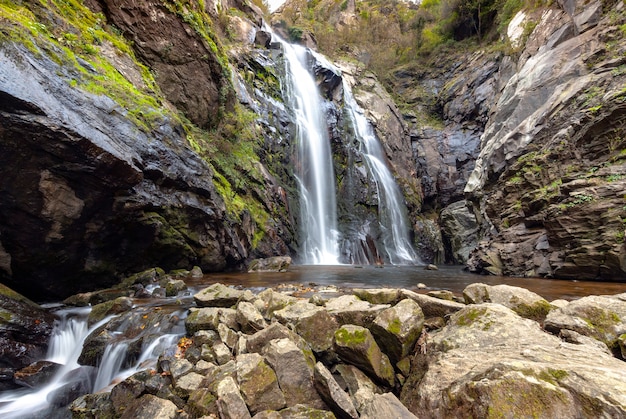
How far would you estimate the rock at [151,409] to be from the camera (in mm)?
2582

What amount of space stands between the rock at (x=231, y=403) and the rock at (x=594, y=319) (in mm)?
3126

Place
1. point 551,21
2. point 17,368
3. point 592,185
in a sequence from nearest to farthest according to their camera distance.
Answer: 1. point 17,368
2. point 592,185
3. point 551,21

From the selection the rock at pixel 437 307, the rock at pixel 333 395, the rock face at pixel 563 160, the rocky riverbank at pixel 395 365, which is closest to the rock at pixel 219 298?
the rocky riverbank at pixel 395 365

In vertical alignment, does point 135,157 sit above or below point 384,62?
below

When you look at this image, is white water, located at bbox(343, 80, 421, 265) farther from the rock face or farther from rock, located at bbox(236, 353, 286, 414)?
rock, located at bbox(236, 353, 286, 414)

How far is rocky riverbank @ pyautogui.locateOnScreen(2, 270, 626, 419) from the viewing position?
6.34 ft

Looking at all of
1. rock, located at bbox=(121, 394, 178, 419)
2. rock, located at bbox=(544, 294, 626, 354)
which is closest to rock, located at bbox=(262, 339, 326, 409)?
rock, located at bbox=(121, 394, 178, 419)

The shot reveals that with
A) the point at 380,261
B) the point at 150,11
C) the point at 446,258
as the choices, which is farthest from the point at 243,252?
the point at 446,258

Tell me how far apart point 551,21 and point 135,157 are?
21608 millimetres

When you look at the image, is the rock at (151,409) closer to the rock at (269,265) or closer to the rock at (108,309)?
the rock at (108,309)

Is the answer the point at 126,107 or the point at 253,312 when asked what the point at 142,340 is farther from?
the point at 126,107

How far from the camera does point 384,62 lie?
3431 centimetres

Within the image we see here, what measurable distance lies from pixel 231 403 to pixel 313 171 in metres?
18.1

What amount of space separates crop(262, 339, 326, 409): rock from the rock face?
31.5 ft
